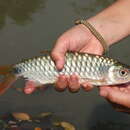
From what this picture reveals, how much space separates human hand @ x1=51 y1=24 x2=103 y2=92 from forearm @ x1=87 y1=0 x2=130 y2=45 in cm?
13

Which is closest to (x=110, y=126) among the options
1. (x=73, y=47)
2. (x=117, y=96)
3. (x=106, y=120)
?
(x=106, y=120)

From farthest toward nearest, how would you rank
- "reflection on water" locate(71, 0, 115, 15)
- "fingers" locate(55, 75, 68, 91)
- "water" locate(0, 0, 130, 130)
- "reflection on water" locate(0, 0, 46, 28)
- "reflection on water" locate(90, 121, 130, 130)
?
1. "reflection on water" locate(71, 0, 115, 15)
2. "reflection on water" locate(0, 0, 46, 28)
3. "water" locate(0, 0, 130, 130)
4. "reflection on water" locate(90, 121, 130, 130)
5. "fingers" locate(55, 75, 68, 91)

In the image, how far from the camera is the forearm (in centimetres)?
393

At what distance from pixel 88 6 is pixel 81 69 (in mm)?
3776

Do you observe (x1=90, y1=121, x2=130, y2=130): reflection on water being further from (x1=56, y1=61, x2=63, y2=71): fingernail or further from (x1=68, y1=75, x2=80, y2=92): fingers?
(x1=56, y1=61, x2=63, y2=71): fingernail

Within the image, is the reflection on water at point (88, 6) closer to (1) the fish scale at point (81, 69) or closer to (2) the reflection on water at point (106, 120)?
(2) the reflection on water at point (106, 120)

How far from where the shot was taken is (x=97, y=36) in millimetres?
3826

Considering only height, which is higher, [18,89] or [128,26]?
[128,26]

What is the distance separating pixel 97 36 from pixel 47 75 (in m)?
0.72

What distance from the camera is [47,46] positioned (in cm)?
572

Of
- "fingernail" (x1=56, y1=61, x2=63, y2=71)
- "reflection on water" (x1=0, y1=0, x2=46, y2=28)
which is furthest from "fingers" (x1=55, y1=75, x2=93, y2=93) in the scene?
"reflection on water" (x1=0, y1=0, x2=46, y2=28)

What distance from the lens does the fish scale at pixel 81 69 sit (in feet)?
10.8

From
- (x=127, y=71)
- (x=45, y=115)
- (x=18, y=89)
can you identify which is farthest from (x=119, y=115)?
(x=127, y=71)

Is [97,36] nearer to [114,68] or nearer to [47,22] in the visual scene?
[114,68]
